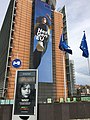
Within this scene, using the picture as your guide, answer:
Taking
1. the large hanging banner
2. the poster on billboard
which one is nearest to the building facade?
the large hanging banner

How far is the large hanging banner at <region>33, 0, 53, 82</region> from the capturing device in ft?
234

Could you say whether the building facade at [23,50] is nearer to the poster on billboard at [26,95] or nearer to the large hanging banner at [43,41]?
the large hanging banner at [43,41]

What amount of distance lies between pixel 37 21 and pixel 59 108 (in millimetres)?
66632

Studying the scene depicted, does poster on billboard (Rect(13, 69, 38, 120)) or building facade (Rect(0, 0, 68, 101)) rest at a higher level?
building facade (Rect(0, 0, 68, 101))

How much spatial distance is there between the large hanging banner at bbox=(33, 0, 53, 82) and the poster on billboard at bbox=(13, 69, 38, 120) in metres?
54.6

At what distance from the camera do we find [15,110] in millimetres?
14391

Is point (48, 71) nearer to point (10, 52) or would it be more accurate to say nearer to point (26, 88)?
point (10, 52)

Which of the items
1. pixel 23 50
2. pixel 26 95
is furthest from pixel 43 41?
pixel 26 95

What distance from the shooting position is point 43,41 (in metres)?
75.4

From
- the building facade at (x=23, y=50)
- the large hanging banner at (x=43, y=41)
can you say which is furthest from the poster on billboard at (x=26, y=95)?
the large hanging banner at (x=43, y=41)

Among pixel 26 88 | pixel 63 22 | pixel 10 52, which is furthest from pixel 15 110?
pixel 63 22

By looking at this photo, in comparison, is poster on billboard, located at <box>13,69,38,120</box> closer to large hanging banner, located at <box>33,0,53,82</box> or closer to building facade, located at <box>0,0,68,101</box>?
building facade, located at <box>0,0,68,101</box>

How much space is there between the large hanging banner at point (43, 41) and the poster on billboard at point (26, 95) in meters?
54.6

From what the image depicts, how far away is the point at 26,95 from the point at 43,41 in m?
62.0
